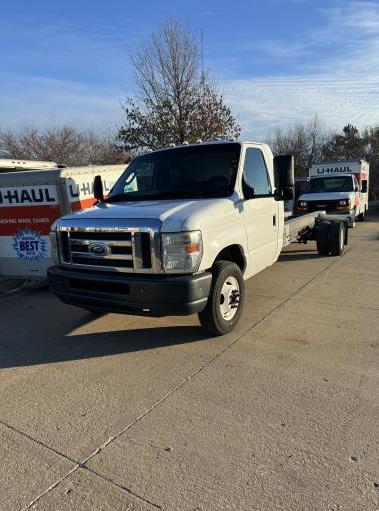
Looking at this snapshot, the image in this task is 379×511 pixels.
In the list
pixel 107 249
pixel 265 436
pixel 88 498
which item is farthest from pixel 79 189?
pixel 88 498

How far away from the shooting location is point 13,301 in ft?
23.9

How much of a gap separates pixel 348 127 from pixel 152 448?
189 feet

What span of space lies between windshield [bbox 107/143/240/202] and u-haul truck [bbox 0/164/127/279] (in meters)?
1.74

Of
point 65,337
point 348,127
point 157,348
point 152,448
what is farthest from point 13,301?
point 348,127

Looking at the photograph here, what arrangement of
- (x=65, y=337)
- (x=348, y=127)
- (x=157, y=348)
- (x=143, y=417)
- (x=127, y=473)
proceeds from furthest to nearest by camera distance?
(x=348, y=127)
(x=65, y=337)
(x=157, y=348)
(x=143, y=417)
(x=127, y=473)

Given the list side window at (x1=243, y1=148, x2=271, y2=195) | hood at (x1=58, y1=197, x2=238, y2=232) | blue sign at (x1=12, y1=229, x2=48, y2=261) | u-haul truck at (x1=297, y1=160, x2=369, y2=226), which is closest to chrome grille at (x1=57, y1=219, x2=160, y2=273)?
hood at (x1=58, y1=197, x2=238, y2=232)

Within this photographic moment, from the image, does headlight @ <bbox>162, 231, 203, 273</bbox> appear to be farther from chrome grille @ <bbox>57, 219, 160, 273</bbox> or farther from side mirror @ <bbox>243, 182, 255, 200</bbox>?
side mirror @ <bbox>243, 182, 255, 200</bbox>

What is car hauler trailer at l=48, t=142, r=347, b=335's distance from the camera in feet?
14.3

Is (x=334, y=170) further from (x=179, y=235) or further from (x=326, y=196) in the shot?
(x=179, y=235)

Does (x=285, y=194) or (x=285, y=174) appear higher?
(x=285, y=174)

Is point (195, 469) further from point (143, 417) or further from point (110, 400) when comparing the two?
point (110, 400)

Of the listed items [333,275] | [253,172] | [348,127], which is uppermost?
[348,127]

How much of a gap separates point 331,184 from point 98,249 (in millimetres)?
12814

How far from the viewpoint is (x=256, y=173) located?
591 centimetres
